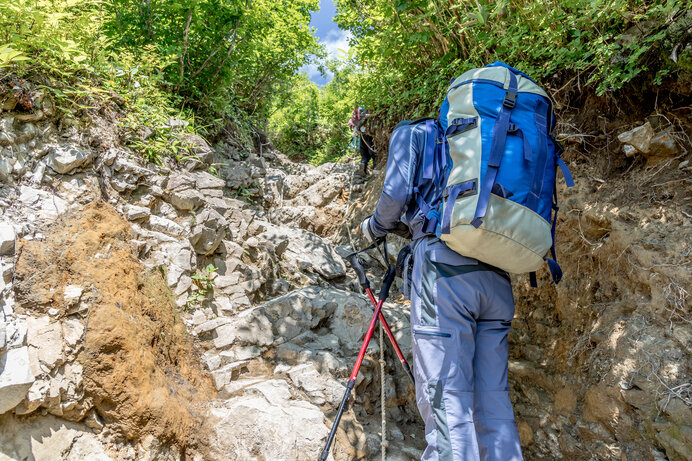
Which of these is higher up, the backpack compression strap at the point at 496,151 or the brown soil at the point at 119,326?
the backpack compression strap at the point at 496,151

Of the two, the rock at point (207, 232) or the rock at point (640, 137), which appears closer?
the rock at point (640, 137)

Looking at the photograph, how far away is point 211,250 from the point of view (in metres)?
4.11

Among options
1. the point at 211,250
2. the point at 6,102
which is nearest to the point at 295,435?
the point at 211,250

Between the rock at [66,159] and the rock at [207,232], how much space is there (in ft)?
3.80

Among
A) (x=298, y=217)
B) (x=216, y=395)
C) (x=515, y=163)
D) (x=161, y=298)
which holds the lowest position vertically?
(x=216, y=395)

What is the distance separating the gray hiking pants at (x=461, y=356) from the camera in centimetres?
209

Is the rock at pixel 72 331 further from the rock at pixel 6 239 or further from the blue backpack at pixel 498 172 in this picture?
the blue backpack at pixel 498 172

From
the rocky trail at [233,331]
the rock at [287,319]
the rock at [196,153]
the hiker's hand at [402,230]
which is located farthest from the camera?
the rock at [196,153]

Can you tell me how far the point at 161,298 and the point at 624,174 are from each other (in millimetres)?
4185

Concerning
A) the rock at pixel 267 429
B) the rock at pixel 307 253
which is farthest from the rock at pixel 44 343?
the rock at pixel 307 253

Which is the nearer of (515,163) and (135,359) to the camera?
(515,163)

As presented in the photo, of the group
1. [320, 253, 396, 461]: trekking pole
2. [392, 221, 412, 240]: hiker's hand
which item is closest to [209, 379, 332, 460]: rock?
[320, 253, 396, 461]: trekking pole

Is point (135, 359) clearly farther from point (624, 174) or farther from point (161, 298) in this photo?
point (624, 174)

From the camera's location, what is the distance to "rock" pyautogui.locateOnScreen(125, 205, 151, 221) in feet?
11.7
